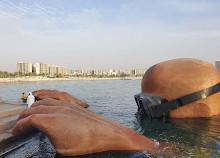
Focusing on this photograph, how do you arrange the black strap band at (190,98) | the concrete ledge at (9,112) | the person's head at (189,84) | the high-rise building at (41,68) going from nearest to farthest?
the concrete ledge at (9,112), the black strap band at (190,98), the person's head at (189,84), the high-rise building at (41,68)

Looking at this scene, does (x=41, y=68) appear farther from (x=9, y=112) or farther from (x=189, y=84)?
(x=189, y=84)

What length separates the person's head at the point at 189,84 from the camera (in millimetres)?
8352

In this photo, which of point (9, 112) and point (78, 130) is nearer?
point (78, 130)

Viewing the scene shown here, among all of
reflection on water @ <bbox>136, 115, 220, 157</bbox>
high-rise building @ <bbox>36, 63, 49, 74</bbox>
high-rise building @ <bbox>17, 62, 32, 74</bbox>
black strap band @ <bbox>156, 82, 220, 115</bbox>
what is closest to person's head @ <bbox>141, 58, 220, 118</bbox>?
black strap band @ <bbox>156, 82, 220, 115</bbox>

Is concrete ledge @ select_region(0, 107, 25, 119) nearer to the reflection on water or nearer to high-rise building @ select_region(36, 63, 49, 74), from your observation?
the reflection on water

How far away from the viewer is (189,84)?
8.34 m

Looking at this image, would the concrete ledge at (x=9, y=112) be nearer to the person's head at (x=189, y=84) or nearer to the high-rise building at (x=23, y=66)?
the person's head at (x=189, y=84)

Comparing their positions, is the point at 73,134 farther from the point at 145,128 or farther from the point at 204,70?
the point at 204,70

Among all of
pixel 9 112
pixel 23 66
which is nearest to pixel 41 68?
pixel 23 66

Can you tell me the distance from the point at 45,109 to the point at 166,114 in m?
6.62

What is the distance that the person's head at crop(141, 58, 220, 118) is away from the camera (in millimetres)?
8352

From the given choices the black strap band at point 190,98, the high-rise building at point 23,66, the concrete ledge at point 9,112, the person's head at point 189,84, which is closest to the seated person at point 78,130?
the concrete ledge at point 9,112

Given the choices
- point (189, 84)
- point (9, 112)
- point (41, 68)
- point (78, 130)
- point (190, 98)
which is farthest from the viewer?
point (41, 68)

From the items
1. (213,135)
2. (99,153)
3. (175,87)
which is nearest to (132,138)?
(99,153)
